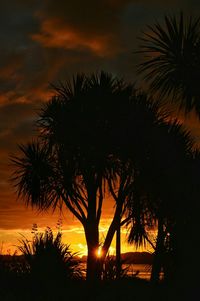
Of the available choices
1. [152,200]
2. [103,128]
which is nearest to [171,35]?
[152,200]

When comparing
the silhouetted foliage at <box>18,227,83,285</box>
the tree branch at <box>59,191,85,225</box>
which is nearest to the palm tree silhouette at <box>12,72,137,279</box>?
the tree branch at <box>59,191,85,225</box>

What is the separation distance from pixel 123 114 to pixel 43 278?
38.4 ft

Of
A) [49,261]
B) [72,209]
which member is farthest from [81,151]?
[49,261]

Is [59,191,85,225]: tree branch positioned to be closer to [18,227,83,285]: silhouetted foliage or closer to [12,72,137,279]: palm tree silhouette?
[12,72,137,279]: palm tree silhouette

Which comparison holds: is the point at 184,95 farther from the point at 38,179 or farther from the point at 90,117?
the point at 38,179

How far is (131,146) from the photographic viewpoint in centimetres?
1809

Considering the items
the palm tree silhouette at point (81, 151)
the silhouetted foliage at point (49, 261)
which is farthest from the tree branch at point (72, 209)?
the silhouetted foliage at point (49, 261)

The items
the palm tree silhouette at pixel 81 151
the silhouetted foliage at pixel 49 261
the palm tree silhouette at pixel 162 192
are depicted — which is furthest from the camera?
the palm tree silhouette at pixel 81 151

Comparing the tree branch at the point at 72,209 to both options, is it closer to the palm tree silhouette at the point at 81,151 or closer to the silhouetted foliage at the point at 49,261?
the palm tree silhouette at the point at 81,151

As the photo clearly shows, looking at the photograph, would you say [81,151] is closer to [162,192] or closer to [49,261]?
[162,192]

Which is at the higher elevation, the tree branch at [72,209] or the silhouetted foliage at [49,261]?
the tree branch at [72,209]

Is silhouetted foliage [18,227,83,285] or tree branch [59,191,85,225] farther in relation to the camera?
tree branch [59,191,85,225]

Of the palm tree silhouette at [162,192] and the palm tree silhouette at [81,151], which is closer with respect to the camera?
the palm tree silhouette at [162,192]

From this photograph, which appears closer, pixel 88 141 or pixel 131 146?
pixel 131 146
